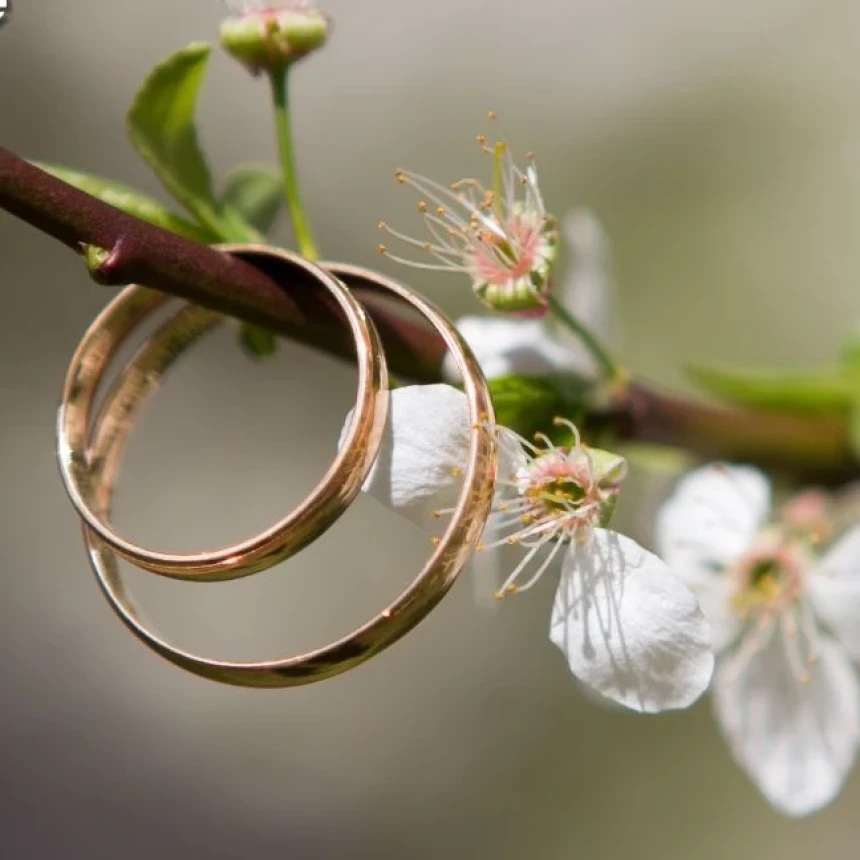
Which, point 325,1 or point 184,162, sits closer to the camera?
point 184,162

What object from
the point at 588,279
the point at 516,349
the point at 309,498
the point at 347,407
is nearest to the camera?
the point at 309,498

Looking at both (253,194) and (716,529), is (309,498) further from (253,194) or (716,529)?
(716,529)

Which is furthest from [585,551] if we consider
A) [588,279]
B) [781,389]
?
[588,279]

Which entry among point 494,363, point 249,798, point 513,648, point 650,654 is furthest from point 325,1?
point 650,654

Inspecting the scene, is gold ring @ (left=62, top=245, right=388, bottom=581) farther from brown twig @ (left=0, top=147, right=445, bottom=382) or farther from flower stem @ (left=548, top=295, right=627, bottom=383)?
flower stem @ (left=548, top=295, right=627, bottom=383)

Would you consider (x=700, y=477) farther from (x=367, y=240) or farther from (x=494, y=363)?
(x=367, y=240)

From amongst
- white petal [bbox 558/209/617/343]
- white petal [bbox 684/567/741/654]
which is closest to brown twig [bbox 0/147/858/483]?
white petal [bbox 684/567/741/654]

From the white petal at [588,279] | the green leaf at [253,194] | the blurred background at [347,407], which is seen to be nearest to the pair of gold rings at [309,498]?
the green leaf at [253,194]
